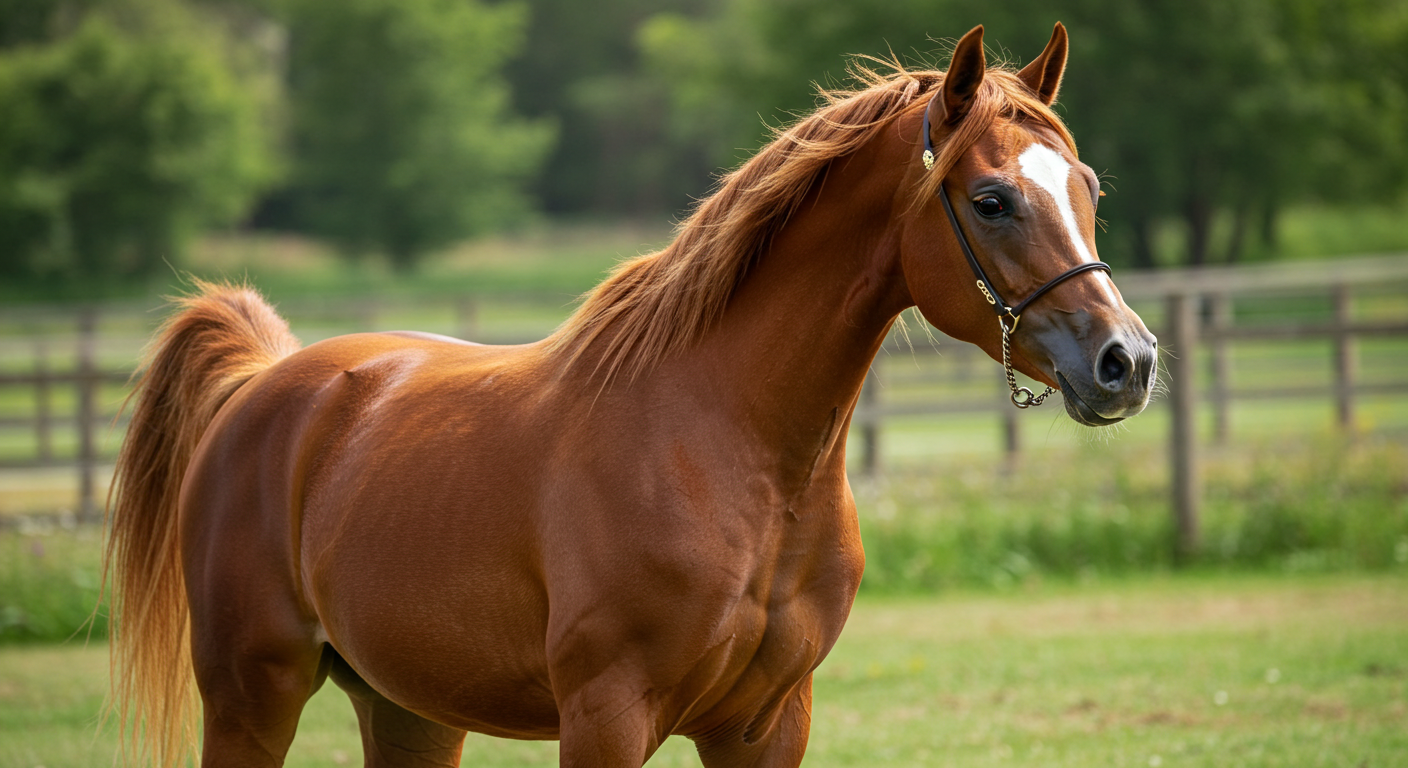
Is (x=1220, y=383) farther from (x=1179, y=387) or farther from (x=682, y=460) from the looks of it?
(x=682, y=460)

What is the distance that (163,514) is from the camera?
11.4ft

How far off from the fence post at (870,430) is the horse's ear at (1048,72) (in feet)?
20.6

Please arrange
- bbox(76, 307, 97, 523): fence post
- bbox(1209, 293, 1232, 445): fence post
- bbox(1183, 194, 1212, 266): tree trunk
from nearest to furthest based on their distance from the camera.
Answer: bbox(76, 307, 97, 523): fence post, bbox(1209, 293, 1232, 445): fence post, bbox(1183, 194, 1212, 266): tree trunk

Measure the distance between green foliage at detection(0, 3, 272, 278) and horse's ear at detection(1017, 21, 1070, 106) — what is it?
33945 millimetres

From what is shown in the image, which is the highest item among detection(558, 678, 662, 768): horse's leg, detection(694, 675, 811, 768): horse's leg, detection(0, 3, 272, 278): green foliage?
detection(558, 678, 662, 768): horse's leg

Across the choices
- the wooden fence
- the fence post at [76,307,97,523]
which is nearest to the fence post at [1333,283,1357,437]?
the wooden fence

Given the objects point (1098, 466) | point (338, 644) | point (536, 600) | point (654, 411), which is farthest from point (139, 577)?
point (1098, 466)

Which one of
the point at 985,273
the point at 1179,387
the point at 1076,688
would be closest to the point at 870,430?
the point at 1179,387

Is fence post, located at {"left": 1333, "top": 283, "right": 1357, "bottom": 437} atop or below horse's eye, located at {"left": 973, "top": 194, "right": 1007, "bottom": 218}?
below

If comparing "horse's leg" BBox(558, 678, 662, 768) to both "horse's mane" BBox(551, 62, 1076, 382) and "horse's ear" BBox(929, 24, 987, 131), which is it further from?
"horse's ear" BBox(929, 24, 987, 131)

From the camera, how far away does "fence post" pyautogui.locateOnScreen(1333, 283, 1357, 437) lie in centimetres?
907

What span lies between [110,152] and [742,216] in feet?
113

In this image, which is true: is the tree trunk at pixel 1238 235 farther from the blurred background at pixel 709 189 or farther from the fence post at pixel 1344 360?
the fence post at pixel 1344 360

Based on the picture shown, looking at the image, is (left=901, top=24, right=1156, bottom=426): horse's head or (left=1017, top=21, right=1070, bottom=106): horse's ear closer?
(left=901, top=24, right=1156, bottom=426): horse's head
